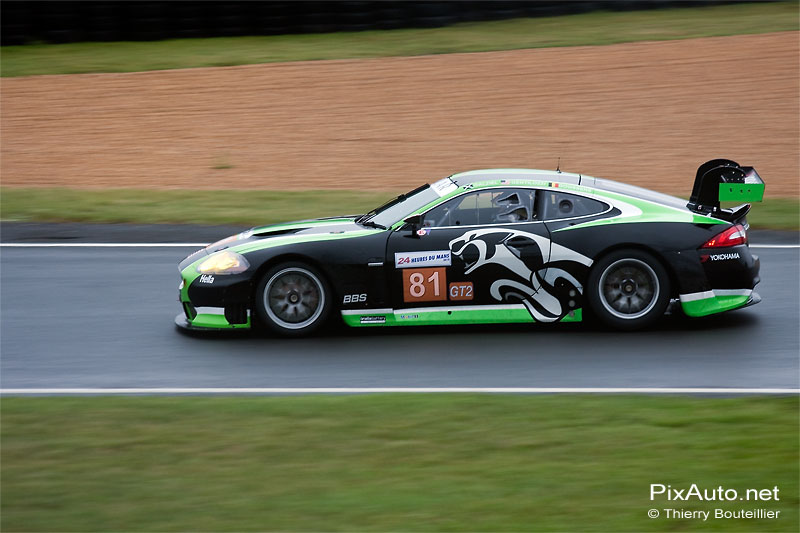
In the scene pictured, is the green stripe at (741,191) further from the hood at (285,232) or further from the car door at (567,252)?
the hood at (285,232)

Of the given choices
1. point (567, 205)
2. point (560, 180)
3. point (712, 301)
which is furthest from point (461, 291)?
point (712, 301)

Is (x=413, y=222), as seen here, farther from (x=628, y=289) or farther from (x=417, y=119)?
(x=417, y=119)

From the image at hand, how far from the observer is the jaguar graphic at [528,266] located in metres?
8.34

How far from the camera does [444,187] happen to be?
8859 millimetres

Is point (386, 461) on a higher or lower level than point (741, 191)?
lower

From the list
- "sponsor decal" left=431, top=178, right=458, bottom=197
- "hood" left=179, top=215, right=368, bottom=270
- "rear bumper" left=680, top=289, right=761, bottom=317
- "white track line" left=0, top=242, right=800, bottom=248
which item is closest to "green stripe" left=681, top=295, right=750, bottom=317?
"rear bumper" left=680, top=289, right=761, bottom=317

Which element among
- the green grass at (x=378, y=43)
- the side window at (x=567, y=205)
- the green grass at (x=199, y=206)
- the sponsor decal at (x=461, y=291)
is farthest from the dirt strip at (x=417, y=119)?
the sponsor decal at (x=461, y=291)

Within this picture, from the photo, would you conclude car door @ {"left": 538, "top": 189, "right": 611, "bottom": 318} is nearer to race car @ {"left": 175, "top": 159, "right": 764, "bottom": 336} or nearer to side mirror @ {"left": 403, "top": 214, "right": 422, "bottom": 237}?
race car @ {"left": 175, "top": 159, "right": 764, "bottom": 336}

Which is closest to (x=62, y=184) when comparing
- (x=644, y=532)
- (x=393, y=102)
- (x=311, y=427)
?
(x=393, y=102)

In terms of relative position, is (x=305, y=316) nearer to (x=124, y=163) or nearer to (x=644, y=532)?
(x=644, y=532)

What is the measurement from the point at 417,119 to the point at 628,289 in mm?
12329

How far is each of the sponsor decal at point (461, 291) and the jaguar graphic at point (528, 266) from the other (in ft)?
0.35

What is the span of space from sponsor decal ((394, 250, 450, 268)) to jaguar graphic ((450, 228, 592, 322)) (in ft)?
0.31

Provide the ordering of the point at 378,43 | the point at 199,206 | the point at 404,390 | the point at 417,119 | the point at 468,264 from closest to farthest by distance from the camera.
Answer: the point at 404,390, the point at 468,264, the point at 199,206, the point at 417,119, the point at 378,43
